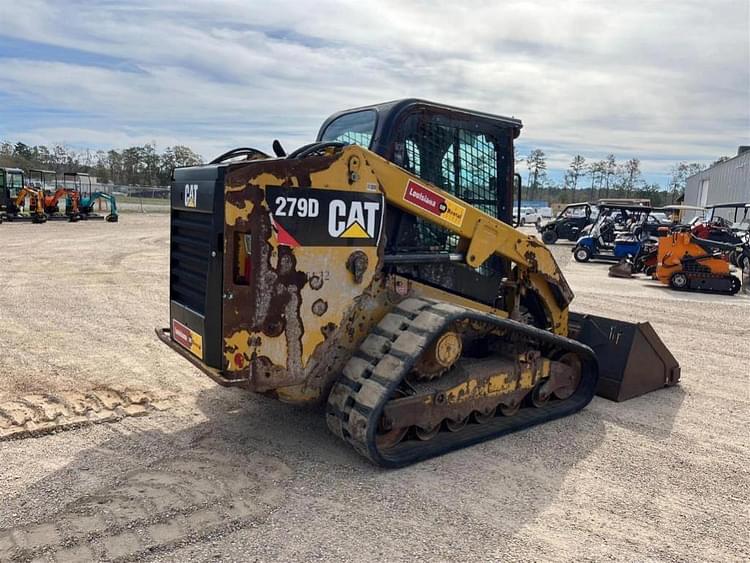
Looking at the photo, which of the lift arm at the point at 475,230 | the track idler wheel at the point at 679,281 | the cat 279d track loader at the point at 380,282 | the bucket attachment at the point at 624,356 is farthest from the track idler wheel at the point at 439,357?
the track idler wheel at the point at 679,281

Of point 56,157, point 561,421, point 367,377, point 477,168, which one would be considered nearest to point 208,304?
point 367,377

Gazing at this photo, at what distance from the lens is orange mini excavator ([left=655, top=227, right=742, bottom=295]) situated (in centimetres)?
1373

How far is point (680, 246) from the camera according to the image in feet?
47.1

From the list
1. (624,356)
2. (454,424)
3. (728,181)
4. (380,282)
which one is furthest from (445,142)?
(728,181)

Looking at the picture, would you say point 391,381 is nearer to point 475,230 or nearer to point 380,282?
point 380,282

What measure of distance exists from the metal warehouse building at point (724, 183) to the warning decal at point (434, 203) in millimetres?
35311

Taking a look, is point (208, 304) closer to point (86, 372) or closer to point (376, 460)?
point (376, 460)

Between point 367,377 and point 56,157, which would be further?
point 56,157

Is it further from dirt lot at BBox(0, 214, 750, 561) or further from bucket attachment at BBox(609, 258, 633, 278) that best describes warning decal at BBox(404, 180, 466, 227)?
bucket attachment at BBox(609, 258, 633, 278)

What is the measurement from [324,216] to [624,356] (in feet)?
11.5

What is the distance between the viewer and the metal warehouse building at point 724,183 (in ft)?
121

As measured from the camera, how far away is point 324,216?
406cm

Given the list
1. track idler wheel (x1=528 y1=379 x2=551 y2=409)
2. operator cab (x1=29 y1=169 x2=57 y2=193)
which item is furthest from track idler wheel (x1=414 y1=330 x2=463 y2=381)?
operator cab (x1=29 y1=169 x2=57 y2=193)

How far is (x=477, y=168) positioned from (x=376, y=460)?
2613 millimetres
